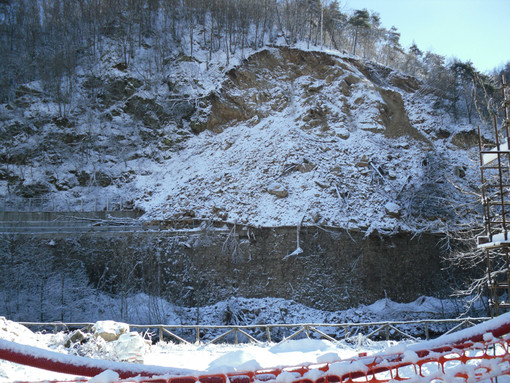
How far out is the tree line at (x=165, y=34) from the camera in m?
27.6

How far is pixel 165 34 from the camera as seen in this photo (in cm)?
3067

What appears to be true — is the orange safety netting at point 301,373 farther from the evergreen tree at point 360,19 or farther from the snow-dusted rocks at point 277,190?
the evergreen tree at point 360,19

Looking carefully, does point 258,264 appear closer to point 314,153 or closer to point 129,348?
point 314,153

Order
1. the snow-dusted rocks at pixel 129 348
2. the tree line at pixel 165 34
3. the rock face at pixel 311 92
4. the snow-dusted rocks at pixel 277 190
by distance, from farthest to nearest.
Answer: the tree line at pixel 165 34, the rock face at pixel 311 92, the snow-dusted rocks at pixel 277 190, the snow-dusted rocks at pixel 129 348

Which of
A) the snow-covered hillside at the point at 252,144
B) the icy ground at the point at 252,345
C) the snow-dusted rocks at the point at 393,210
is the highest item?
the snow-covered hillside at the point at 252,144

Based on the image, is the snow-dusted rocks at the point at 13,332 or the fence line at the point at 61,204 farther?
the fence line at the point at 61,204

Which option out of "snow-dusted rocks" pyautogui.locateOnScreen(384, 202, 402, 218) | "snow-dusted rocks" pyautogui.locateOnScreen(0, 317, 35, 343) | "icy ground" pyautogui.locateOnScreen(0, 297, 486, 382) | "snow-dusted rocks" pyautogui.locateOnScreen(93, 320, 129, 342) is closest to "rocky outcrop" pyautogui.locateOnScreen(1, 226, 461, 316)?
"icy ground" pyautogui.locateOnScreen(0, 297, 486, 382)

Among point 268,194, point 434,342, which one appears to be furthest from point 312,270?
point 434,342

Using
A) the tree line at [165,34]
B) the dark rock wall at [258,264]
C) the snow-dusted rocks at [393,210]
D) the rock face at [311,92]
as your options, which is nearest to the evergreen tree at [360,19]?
the tree line at [165,34]

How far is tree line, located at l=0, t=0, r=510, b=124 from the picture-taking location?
2760 centimetres

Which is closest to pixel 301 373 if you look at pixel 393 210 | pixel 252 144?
pixel 393 210

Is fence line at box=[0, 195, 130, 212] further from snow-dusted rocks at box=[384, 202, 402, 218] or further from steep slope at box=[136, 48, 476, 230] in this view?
snow-dusted rocks at box=[384, 202, 402, 218]

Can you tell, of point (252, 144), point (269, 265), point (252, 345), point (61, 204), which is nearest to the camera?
point (252, 345)

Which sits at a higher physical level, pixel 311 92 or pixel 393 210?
pixel 311 92
